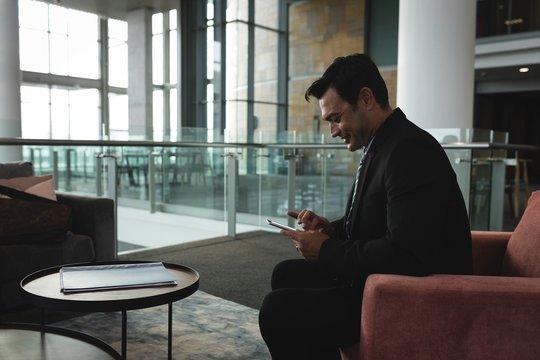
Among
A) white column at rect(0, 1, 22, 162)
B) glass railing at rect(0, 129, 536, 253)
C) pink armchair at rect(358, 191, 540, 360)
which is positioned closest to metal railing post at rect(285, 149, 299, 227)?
glass railing at rect(0, 129, 536, 253)

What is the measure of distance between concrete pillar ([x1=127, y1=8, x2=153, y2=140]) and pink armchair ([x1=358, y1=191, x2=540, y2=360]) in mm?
11905

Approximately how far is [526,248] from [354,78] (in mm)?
826

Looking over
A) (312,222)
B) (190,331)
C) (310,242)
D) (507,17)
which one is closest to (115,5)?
(507,17)

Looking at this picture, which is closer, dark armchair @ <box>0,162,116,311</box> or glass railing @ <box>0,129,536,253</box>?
dark armchair @ <box>0,162,116,311</box>

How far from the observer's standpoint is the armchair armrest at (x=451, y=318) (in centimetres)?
127

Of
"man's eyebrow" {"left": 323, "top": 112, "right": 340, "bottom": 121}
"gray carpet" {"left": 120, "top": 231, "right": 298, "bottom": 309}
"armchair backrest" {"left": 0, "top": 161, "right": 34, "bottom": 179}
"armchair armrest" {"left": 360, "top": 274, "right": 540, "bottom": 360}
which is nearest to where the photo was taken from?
"armchair armrest" {"left": 360, "top": 274, "right": 540, "bottom": 360}

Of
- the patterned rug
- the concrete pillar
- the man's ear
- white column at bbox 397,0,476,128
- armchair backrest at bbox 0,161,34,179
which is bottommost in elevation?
the patterned rug

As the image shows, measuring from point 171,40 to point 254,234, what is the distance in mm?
9705

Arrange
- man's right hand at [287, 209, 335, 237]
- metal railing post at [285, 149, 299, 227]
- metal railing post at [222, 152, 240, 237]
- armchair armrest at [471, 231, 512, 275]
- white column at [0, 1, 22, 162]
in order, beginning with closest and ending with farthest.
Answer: man's right hand at [287, 209, 335, 237]
armchair armrest at [471, 231, 512, 275]
metal railing post at [222, 152, 240, 237]
metal railing post at [285, 149, 299, 227]
white column at [0, 1, 22, 162]

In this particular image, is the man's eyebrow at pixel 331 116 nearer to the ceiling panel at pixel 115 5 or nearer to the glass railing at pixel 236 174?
the glass railing at pixel 236 174

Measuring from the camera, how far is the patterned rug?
90.4 inches

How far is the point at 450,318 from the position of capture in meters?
1.29

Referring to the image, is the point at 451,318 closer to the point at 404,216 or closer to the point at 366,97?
the point at 404,216

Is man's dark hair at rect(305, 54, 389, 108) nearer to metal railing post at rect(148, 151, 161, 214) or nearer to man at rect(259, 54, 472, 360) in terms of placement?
man at rect(259, 54, 472, 360)
